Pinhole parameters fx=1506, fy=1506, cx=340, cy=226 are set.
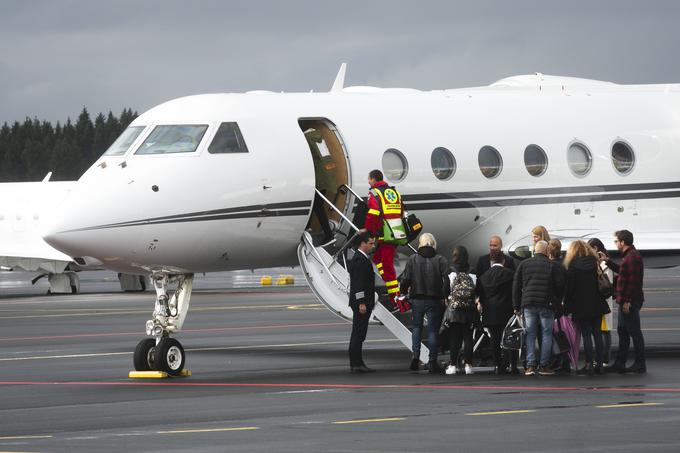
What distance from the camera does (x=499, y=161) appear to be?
26.2m

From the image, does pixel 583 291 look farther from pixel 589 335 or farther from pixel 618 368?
pixel 618 368

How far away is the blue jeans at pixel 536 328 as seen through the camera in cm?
2055

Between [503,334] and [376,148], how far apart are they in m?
5.18

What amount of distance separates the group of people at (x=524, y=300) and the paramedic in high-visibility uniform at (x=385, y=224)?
118 cm

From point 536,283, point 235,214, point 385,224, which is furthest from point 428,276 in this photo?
point 235,214

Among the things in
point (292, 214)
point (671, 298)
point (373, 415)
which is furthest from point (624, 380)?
point (671, 298)

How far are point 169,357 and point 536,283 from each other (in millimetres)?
5341

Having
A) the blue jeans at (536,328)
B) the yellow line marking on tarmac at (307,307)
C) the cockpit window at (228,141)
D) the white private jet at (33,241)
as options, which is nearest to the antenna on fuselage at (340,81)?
the cockpit window at (228,141)

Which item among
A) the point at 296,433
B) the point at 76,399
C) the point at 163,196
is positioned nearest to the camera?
the point at 296,433

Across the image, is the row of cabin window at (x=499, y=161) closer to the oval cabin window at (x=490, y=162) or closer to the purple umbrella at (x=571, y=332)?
the oval cabin window at (x=490, y=162)

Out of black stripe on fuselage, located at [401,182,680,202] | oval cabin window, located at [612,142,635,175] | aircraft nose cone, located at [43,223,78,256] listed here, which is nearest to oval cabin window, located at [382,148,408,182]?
black stripe on fuselage, located at [401,182,680,202]

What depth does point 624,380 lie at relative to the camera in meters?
19.6

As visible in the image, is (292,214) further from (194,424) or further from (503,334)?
(194,424)

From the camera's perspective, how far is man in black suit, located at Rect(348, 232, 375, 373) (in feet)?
71.2
